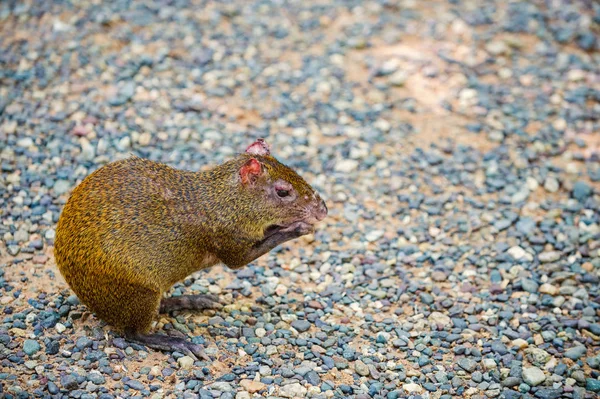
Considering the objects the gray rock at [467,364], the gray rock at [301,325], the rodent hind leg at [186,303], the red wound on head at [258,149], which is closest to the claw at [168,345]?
the rodent hind leg at [186,303]

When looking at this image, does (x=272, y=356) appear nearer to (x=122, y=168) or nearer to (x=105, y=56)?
(x=122, y=168)

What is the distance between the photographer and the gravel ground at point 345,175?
18.0ft

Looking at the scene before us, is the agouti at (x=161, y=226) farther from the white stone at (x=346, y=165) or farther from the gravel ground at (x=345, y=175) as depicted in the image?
the white stone at (x=346, y=165)

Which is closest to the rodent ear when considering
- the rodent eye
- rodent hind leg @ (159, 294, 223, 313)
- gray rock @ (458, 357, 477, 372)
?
the rodent eye

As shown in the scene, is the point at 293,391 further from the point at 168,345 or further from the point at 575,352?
the point at 575,352

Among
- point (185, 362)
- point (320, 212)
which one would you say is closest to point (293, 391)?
point (185, 362)

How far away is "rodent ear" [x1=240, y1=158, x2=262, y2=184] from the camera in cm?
538

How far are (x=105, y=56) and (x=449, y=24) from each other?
426 cm

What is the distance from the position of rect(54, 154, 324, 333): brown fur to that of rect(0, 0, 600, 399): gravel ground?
497mm

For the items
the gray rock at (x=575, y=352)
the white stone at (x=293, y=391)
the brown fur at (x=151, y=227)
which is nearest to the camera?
the brown fur at (x=151, y=227)

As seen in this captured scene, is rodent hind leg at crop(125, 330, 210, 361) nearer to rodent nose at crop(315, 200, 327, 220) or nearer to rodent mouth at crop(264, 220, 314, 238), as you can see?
rodent mouth at crop(264, 220, 314, 238)

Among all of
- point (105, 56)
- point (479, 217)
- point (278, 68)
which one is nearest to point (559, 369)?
point (479, 217)

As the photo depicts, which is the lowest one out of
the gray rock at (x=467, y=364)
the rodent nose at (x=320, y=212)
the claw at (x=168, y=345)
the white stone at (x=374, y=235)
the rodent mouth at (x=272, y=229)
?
the gray rock at (x=467, y=364)

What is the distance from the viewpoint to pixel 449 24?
9.66 meters
